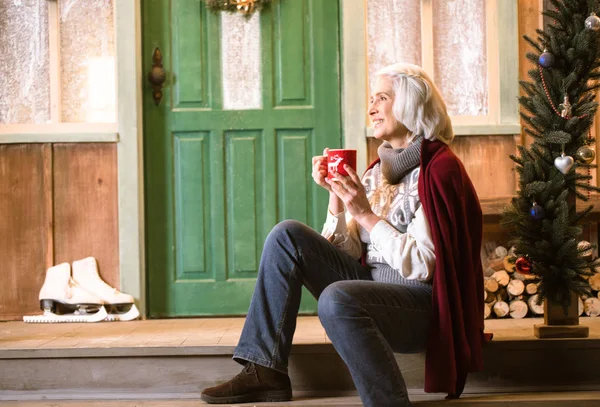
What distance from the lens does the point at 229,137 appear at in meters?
4.00

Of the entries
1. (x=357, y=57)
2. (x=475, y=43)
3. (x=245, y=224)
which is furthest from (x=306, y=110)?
(x=475, y=43)

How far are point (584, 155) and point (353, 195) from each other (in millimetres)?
988

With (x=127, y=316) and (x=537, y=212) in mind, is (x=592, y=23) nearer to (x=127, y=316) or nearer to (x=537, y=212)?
(x=537, y=212)

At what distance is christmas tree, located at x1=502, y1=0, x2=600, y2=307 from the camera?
2.82 metres

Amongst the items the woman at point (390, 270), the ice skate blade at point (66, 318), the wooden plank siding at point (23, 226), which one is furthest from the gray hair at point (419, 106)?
the wooden plank siding at point (23, 226)

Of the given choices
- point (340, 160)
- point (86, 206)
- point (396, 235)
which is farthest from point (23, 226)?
point (396, 235)

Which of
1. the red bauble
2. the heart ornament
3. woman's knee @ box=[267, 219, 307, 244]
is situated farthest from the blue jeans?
the heart ornament

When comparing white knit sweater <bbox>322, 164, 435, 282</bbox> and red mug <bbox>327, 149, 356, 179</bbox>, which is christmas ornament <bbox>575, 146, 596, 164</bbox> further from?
red mug <bbox>327, 149, 356, 179</bbox>

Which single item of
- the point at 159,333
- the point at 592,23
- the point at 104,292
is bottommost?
the point at 159,333

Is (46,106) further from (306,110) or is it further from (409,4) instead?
(409,4)

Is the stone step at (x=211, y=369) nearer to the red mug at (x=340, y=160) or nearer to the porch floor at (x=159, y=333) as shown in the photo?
the porch floor at (x=159, y=333)

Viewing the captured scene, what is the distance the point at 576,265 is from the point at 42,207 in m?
2.64

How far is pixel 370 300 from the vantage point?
2314 mm

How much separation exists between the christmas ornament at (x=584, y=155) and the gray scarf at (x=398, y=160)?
72 centimetres
